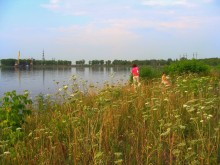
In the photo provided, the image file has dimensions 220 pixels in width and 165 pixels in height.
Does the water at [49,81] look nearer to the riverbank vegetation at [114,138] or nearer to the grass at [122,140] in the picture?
the riverbank vegetation at [114,138]

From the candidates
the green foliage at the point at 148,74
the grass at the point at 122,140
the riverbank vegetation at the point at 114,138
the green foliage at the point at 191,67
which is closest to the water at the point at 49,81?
the green foliage at the point at 148,74

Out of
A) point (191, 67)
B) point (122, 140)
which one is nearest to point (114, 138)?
point (122, 140)

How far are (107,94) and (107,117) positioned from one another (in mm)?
1360

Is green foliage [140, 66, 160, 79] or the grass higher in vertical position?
green foliage [140, 66, 160, 79]

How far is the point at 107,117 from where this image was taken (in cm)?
493

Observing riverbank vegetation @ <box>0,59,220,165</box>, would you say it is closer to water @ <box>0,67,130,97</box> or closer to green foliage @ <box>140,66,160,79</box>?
water @ <box>0,67,130,97</box>

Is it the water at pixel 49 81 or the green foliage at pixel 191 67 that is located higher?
the green foliage at pixel 191 67

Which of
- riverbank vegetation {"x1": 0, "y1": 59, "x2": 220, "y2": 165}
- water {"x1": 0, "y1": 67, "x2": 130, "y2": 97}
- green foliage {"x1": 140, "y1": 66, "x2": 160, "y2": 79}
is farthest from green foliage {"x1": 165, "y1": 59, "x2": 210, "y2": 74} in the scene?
riverbank vegetation {"x1": 0, "y1": 59, "x2": 220, "y2": 165}

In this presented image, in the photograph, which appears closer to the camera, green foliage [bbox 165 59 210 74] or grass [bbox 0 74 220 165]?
grass [bbox 0 74 220 165]

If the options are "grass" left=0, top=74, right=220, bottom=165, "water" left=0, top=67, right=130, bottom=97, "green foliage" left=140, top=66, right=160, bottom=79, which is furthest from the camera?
"green foliage" left=140, top=66, right=160, bottom=79

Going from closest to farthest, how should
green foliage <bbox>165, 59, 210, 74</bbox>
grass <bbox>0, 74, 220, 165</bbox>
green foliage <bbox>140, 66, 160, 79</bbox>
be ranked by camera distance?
grass <bbox>0, 74, 220, 165</bbox>
green foliage <bbox>140, 66, 160, 79</bbox>
green foliage <bbox>165, 59, 210, 74</bbox>

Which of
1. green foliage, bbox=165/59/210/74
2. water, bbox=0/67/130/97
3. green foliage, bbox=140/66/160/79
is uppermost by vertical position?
green foliage, bbox=165/59/210/74

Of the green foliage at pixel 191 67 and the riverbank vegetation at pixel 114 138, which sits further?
the green foliage at pixel 191 67

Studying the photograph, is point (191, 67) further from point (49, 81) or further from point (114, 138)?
point (114, 138)
